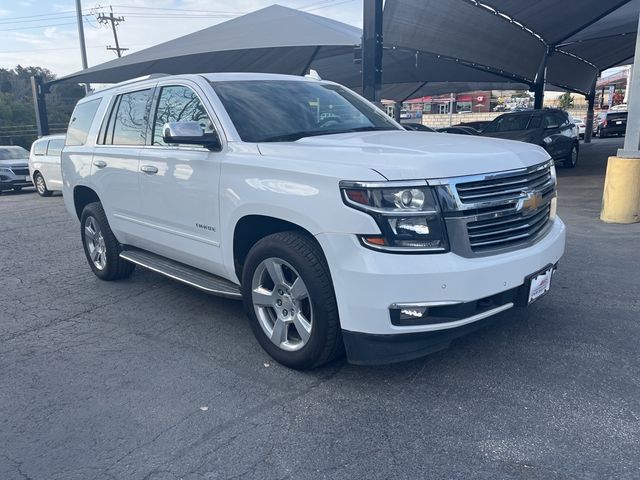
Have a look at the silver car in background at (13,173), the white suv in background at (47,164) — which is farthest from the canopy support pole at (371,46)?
the silver car in background at (13,173)

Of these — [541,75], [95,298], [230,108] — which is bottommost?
[95,298]

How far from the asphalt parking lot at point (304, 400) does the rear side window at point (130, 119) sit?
1.62 meters

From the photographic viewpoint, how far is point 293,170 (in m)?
3.31

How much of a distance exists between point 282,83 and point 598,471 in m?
3.66

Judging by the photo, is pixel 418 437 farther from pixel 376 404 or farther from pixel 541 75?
pixel 541 75

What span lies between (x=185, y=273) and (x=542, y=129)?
12.7m

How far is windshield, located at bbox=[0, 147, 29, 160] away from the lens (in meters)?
18.9

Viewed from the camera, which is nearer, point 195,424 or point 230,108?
point 195,424

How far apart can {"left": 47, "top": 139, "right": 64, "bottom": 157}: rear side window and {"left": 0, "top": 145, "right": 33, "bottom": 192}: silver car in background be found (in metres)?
3.14

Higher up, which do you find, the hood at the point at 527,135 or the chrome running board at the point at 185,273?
the hood at the point at 527,135

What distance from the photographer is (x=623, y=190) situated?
779 centimetres

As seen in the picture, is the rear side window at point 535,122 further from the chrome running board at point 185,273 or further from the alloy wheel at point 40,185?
the alloy wheel at point 40,185

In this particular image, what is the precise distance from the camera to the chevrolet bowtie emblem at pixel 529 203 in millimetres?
3297

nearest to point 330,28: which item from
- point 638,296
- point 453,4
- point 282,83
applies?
point 453,4
